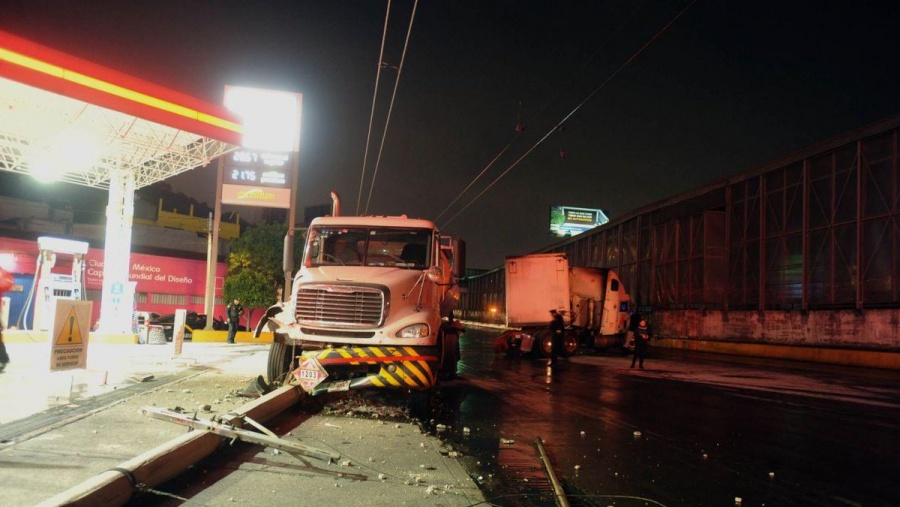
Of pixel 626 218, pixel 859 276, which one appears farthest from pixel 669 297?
pixel 859 276

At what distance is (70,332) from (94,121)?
1145cm

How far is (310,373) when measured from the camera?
352 inches

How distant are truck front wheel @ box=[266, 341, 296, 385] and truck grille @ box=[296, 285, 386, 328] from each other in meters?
1.22

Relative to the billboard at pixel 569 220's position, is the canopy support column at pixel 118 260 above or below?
below

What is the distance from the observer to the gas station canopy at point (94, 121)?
1438cm

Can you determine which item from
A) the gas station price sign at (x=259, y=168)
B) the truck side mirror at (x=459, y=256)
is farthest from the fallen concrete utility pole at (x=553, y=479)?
the gas station price sign at (x=259, y=168)

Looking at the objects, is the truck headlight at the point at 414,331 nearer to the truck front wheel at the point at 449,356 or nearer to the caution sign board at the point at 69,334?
the truck front wheel at the point at 449,356

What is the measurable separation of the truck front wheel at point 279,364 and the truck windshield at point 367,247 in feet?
4.78

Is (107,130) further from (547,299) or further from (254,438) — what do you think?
(547,299)

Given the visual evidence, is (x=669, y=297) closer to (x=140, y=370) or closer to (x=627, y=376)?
(x=627, y=376)

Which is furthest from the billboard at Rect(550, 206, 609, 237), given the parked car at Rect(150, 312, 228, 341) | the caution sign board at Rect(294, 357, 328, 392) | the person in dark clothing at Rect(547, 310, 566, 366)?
the caution sign board at Rect(294, 357, 328, 392)

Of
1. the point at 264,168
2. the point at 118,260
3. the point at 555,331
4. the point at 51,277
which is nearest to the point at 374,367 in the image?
the point at 555,331

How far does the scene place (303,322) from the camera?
9242mm

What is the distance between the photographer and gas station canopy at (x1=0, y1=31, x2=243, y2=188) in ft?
47.2
